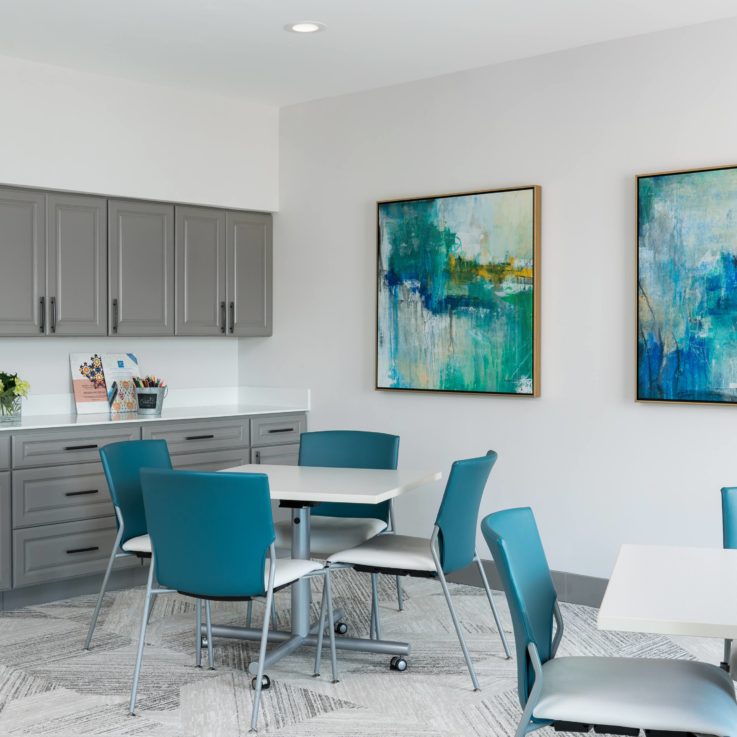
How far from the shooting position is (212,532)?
3.31 m

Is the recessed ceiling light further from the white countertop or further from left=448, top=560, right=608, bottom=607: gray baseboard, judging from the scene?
left=448, top=560, right=608, bottom=607: gray baseboard

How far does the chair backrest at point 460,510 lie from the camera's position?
3.62 m

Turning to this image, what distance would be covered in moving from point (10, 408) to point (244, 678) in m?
2.09

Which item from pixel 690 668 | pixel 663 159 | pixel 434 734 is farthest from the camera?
pixel 663 159

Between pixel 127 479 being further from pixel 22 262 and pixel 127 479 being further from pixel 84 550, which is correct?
pixel 22 262

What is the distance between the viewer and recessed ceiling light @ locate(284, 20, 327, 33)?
4468 millimetres

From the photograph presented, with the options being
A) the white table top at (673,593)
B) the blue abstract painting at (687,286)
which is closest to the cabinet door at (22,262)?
the blue abstract painting at (687,286)

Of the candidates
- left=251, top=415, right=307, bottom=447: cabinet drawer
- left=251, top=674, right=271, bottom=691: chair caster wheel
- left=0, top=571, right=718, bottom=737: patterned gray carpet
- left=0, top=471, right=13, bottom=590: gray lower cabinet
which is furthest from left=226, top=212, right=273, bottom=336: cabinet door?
left=251, top=674, right=271, bottom=691: chair caster wheel

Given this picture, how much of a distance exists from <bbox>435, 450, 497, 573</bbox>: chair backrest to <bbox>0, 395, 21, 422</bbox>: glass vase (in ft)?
8.06

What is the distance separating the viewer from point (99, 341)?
5746 mm

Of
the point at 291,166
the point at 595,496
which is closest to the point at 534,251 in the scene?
the point at 595,496

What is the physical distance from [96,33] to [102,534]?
8.19ft

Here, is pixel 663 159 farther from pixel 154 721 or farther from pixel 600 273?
pixel 154 721

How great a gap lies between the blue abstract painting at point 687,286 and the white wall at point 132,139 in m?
2.51
